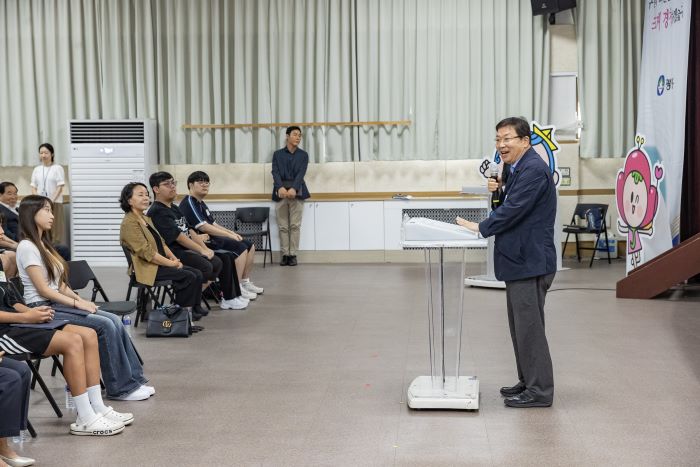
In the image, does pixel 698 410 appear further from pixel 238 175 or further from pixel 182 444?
pixel 238 175

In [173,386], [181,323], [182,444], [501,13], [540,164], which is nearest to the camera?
[182,444]

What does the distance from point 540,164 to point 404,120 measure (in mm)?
6883

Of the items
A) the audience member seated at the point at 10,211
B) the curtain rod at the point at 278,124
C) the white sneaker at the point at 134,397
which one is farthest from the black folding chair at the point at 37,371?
the curtain rod at the point at 278,124

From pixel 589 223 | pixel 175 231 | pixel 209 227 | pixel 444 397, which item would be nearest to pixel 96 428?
pixel 444 397

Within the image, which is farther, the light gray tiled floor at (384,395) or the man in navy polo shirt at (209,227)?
the man in navy polo shirt at (209,227)

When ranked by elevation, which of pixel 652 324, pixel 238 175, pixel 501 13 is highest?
pixel 501 13

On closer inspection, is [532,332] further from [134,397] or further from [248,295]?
[248,295]

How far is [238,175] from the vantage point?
11375 mm

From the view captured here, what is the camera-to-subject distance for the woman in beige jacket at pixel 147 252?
6277 millimetres

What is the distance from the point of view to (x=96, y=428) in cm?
403

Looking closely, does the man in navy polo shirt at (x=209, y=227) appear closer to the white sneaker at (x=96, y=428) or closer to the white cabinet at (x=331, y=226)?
the white cabinet at (x=331, y=226)

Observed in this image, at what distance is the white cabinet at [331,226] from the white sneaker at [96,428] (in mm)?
7179

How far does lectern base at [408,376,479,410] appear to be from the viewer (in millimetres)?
A: 4352

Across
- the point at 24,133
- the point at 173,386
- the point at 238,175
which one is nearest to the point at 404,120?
the point at 238,175
